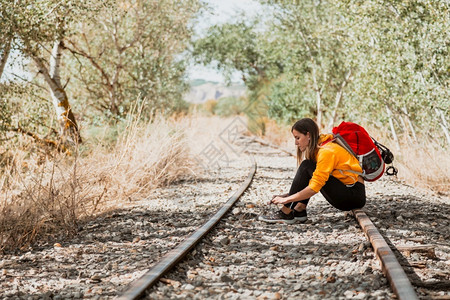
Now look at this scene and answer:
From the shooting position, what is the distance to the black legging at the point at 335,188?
5.41 meters

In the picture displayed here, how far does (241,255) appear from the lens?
445 centimetres

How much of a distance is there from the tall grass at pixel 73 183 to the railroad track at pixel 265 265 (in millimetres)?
1845

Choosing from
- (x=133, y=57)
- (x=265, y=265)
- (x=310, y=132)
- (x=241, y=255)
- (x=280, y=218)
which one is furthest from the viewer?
(x=133, y=57)

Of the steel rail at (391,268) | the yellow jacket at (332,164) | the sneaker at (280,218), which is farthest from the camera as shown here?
the sneaker at (280,218)

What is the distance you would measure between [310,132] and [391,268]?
6.58 ft

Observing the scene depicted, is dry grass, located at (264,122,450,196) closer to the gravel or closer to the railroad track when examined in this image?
the gravel

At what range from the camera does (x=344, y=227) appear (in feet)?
17.7

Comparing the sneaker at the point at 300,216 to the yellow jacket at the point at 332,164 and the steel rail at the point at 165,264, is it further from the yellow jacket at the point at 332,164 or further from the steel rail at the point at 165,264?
the steel rail at the point at 165,264

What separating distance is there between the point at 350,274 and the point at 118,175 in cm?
483

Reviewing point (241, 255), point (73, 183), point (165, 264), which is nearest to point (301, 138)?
point (241, 255)

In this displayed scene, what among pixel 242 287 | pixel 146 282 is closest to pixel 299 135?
pixel 242 287

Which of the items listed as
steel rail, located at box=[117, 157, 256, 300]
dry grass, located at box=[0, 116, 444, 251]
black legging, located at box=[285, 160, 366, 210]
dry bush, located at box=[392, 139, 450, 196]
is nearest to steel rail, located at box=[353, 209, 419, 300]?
black legging, located at box=[285, 160, 366, 210]

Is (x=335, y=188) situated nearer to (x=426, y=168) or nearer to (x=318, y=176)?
(x=318, y=176)

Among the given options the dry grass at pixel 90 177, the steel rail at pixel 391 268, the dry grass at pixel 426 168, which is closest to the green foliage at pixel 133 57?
the dry grass at pixel 90 177
